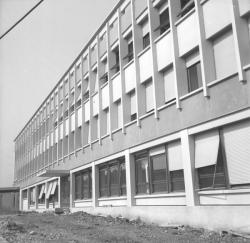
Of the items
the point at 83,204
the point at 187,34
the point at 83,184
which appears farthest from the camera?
the point at 83,184

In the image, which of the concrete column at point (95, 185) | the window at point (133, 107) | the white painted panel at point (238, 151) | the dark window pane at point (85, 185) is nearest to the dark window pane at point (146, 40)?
the window at point (133, 107)

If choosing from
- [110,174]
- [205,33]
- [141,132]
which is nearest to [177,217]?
[141,132]

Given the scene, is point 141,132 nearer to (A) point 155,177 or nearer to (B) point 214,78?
(A) point 155,177

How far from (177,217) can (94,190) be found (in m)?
11.8

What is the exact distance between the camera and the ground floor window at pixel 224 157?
524 inches

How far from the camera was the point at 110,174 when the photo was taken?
25156mm

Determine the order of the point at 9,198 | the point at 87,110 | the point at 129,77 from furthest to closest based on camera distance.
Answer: the point at 9,198, the point at 87,110, the point at 129,77

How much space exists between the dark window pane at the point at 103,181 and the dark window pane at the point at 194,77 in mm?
11112

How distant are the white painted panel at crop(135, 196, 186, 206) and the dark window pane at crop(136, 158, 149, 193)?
559 millimetres

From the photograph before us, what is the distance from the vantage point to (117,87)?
2409cm

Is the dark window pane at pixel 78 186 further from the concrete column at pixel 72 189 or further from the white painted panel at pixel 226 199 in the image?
the white painted panel at pixel 226 199

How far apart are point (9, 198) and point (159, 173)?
56882mm

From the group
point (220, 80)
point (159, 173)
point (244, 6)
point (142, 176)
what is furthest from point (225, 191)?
point (142, 176)

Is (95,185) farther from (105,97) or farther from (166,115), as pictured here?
(166,115)
